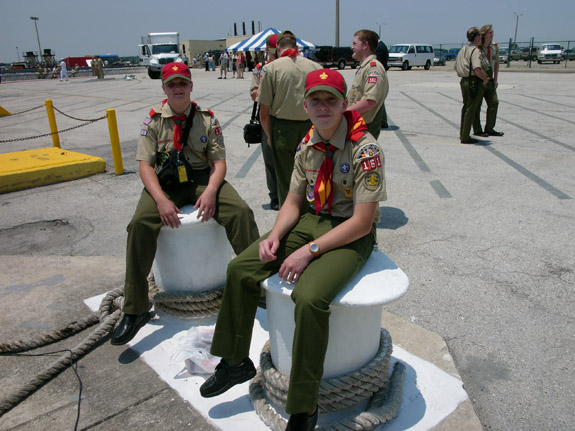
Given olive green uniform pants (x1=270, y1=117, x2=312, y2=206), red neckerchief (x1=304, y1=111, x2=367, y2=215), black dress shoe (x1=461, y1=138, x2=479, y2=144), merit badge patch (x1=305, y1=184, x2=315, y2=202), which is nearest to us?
red neckerchief (x1=304, y1=111, x2=367, y2=215)

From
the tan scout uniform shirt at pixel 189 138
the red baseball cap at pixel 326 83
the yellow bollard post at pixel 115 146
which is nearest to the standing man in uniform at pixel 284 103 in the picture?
the tan scout uniform shirt at pixel 189 138

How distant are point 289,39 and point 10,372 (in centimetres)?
372

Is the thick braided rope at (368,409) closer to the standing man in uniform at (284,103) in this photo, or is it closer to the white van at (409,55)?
the standing man in uniform at (284,103)

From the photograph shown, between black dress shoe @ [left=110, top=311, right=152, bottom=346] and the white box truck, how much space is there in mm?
33637

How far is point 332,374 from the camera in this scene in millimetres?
2297

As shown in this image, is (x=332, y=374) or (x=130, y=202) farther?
(x=130, y=202)

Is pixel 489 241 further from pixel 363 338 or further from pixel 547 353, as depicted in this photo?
pixel 363 338

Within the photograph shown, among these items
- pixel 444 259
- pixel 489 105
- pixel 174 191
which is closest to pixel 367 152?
pixel 174 191

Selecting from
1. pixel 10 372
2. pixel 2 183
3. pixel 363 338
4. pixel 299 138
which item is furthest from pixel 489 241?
pixel 2 183

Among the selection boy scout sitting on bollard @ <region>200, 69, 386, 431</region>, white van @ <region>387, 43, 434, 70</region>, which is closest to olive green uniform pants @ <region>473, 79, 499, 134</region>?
boy scout sitting on bollard @ <region>200, 69, 386, 431</region>

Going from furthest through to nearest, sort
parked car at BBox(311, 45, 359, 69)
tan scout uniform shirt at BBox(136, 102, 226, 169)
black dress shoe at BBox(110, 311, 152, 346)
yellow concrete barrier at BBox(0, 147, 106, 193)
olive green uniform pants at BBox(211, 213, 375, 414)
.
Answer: parked car at BBox(311, 45, 359, 69), yellow concrete barrier at BBox(0, 147, 106, 193), tan scout uniform shirt at BBox(136, 102, 226, 169), black dress shoe at BBox(110, 311, 152, 346), olive green uniform pants at BBox(211, 213, 375, 414)

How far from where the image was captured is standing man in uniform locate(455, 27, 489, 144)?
A: 8164 millimetres

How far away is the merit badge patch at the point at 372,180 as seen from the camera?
2.32 m

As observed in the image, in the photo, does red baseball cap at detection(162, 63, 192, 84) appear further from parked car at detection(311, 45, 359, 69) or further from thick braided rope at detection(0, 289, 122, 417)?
parked car at detection(311, 45, 359, 69)
